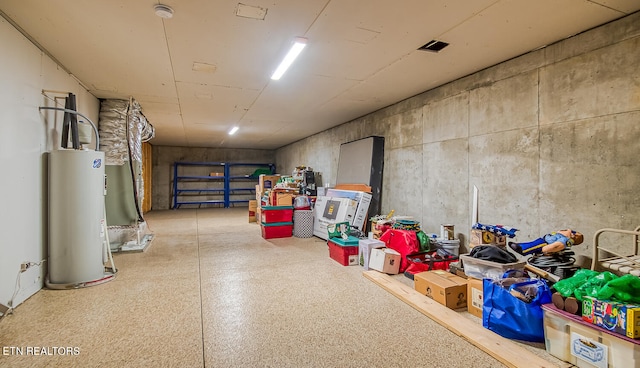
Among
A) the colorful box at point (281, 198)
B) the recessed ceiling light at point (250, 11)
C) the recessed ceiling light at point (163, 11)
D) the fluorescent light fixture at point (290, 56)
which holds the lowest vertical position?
the colorful box at point (281, 198)

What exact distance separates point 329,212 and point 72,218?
4.00 metres

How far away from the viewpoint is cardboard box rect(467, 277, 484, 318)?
2.46 metres

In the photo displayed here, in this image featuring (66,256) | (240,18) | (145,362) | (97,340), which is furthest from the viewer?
(66,256)

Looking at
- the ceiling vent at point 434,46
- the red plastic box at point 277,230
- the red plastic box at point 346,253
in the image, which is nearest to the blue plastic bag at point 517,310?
the red plastic box at point 346,253

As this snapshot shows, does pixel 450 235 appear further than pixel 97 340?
Yes

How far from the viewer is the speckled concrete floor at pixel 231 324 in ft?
6.20

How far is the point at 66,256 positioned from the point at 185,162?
9.12m

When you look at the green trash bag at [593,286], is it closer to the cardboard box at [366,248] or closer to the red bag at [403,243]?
the red bag at [403,243]

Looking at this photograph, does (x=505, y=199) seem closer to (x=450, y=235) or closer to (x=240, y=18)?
(x=450, y=235)

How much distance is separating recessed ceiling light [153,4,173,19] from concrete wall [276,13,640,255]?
3533 mm

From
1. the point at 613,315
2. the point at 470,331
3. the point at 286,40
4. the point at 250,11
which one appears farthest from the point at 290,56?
the point at 613,315

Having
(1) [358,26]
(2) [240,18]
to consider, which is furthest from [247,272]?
(1) [358,26]

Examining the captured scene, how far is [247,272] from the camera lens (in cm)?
365

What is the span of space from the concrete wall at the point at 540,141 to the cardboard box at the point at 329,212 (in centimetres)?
117
